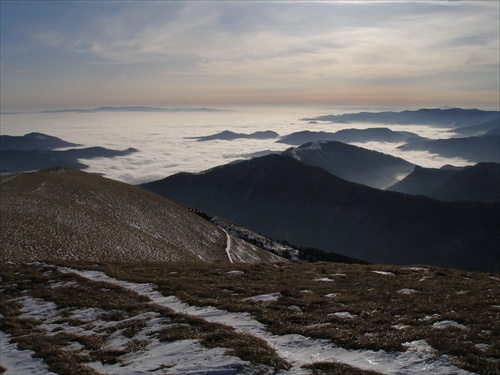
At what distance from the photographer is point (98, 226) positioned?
153ft

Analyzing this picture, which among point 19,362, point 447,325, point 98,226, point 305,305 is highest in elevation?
point 447,325

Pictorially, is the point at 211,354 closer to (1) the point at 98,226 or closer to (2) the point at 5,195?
(1) the point at 98,226

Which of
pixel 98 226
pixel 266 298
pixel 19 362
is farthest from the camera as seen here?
pixel 98 226

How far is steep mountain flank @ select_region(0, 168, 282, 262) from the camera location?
36750 millimetres

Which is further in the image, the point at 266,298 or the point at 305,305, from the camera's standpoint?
the point at 266,298

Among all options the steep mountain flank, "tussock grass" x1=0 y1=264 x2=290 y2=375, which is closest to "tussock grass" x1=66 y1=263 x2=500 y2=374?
"tussock grass" x1=0 y1=264 x2=290 y2=375

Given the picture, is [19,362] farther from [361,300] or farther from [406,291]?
[406,291]

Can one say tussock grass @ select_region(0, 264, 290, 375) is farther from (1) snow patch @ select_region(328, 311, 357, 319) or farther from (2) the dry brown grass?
(1) snow patch @ select_region(328, 311, 357, 319)

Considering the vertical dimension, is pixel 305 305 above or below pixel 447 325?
below

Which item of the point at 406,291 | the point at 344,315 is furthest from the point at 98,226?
the point at 344,315

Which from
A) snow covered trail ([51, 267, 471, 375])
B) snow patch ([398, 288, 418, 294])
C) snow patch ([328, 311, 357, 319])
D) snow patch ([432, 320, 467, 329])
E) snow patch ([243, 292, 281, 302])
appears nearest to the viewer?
snow covered trail ([51, 267, 471, 375])

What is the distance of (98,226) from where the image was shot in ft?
153

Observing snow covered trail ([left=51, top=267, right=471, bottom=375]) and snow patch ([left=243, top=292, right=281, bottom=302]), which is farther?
snow patch ([left=243, top=292, right=281, bottom=302])

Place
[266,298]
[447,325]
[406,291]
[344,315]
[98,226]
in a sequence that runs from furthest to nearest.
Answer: [98,226] → [406,291] → [266,298] → [344,315] → [447,325]
